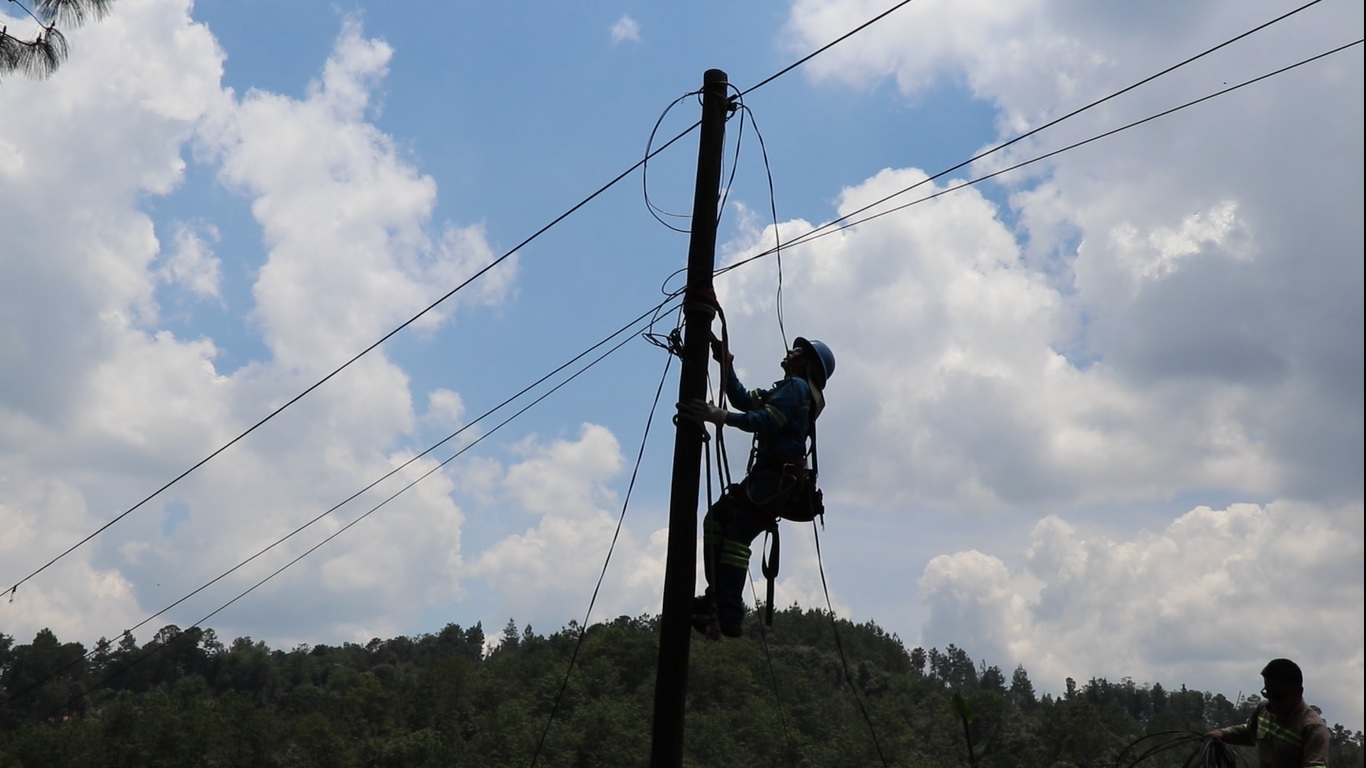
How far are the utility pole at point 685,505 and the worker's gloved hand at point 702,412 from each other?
2.0 inches

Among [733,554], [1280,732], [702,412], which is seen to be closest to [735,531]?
[733,554]

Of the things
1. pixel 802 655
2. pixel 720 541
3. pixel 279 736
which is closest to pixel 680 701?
pixel 720 541

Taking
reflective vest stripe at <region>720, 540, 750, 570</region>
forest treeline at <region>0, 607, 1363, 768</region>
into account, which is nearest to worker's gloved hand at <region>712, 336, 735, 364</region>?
reflective vest stripe at <region>720, 540, 750, 570</region>

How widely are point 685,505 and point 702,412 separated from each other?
0.52 meters

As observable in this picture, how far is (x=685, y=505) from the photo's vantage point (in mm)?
6715

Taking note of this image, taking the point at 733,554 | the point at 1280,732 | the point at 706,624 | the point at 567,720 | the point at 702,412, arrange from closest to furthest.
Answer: the point at 1280,732 → the point at 702,412 → the point at 706,624 → the point at 733,554 → the point at 567,720

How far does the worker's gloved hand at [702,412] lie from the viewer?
6.69 m

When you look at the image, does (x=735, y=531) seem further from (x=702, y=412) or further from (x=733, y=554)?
(x=702, y=412)

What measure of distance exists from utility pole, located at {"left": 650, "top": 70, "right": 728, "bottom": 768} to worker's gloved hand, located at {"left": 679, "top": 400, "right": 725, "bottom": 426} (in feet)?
0.16

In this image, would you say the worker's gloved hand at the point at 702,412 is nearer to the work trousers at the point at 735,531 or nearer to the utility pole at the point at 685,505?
the utility pole at the point at 685,505

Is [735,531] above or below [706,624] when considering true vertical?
above

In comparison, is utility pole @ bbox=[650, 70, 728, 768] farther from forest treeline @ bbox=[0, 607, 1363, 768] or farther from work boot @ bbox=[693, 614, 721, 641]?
forest treeline @ bbox=[0, 607, 1363, 768]

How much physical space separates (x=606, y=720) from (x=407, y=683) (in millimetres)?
21326

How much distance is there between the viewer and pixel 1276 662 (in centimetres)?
613
